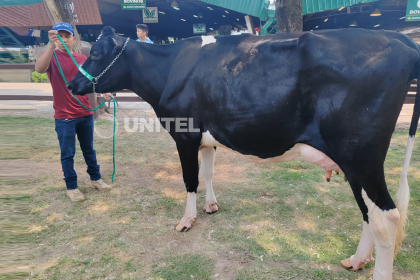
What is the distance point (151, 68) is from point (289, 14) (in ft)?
11.3

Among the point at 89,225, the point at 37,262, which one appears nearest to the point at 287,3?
the point at 89,225

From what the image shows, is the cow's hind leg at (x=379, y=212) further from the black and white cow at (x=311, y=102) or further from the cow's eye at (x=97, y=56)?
the cow's eye at (x=97, y=56)

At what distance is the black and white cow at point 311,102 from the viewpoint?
2.06 metres

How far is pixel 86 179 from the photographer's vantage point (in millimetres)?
4605

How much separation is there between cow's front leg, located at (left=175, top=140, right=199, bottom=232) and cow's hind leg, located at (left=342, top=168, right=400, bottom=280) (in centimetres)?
156

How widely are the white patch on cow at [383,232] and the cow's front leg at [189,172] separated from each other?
165cm

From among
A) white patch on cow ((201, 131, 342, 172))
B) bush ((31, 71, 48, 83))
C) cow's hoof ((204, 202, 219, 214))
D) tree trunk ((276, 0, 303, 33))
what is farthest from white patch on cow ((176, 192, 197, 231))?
bush ((31, 71, 48, 83))

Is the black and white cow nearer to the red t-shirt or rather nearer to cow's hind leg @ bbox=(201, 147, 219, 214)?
cow's hind leg @ bbox=(201, 147, 219, 214)

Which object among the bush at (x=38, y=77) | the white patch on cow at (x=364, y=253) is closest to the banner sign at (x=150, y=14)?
the bush at (x=38, y=77)

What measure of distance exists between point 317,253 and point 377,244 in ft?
2.12

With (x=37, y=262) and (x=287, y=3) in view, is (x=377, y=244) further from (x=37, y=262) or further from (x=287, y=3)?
(x=287, y=3)

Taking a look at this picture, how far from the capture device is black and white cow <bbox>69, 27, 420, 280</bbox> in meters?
2.06

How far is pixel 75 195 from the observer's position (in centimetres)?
387

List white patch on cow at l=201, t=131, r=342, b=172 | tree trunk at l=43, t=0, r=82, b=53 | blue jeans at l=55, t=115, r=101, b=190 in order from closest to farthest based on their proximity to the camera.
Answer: white patch on cow at l=201, t=131, r=342, b=172, blue jeans at l=55, t=115, r=101, b=190, tree trunk at l=43, t=0, r=82, b=53
